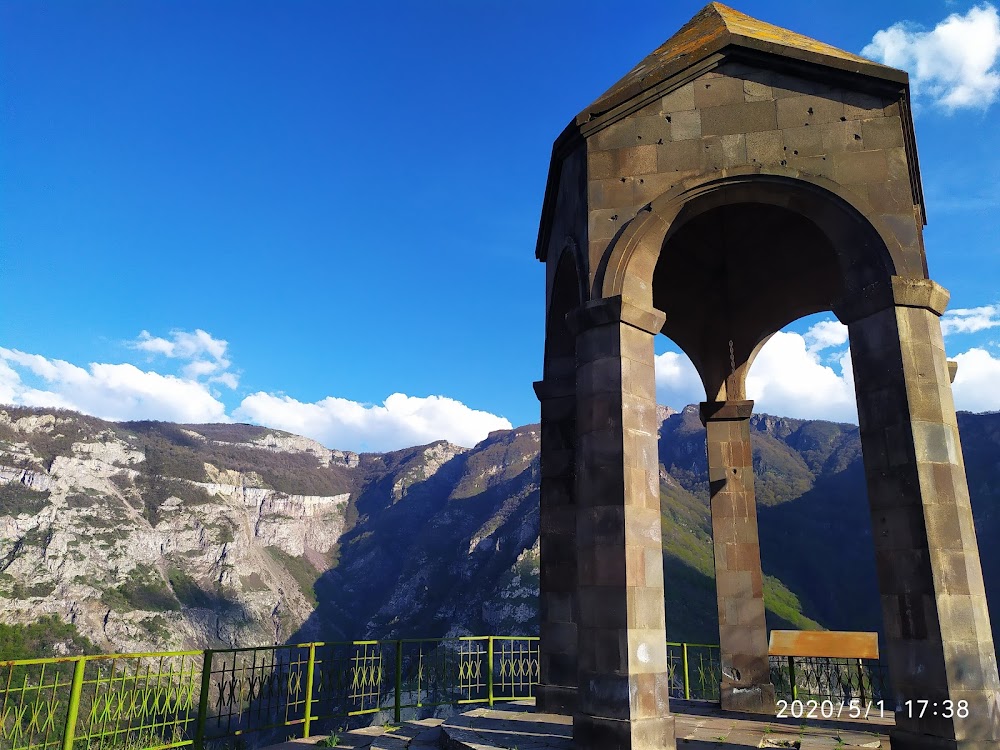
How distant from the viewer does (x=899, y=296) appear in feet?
26.9

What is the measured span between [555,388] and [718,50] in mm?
5909

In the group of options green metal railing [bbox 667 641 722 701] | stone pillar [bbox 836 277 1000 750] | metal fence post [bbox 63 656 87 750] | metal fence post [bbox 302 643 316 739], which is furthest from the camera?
green metal railing [bbox 667 641 722 701]

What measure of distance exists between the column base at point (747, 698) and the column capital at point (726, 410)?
16.5 feet

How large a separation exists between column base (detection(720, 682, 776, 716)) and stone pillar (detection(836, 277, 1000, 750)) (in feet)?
16.6

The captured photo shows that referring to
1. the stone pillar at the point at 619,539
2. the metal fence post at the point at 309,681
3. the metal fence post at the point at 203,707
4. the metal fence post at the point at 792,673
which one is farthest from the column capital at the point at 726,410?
the metal fence post at the point at 203,707

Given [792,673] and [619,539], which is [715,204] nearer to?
[619,539]

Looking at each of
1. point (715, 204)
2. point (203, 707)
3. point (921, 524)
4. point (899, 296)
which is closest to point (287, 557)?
point (203, 707)

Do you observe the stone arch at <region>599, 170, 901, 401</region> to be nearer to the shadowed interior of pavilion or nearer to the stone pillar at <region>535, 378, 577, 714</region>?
the shadowed interior of pavilion

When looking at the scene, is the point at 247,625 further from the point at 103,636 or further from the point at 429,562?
the point at 429,562

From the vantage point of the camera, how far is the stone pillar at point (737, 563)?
1221 cm

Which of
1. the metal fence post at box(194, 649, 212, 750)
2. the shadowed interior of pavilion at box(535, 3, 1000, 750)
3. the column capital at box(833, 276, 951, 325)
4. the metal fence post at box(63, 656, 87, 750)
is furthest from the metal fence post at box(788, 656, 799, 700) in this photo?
the metal fence post at box(63, 656, 87, 750)

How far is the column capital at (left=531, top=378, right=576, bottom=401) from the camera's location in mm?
12227

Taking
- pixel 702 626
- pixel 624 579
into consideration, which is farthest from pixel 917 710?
pixel 702 626

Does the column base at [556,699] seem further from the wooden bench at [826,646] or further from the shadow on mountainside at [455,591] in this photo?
the shadow on mountainside at [455,591]
